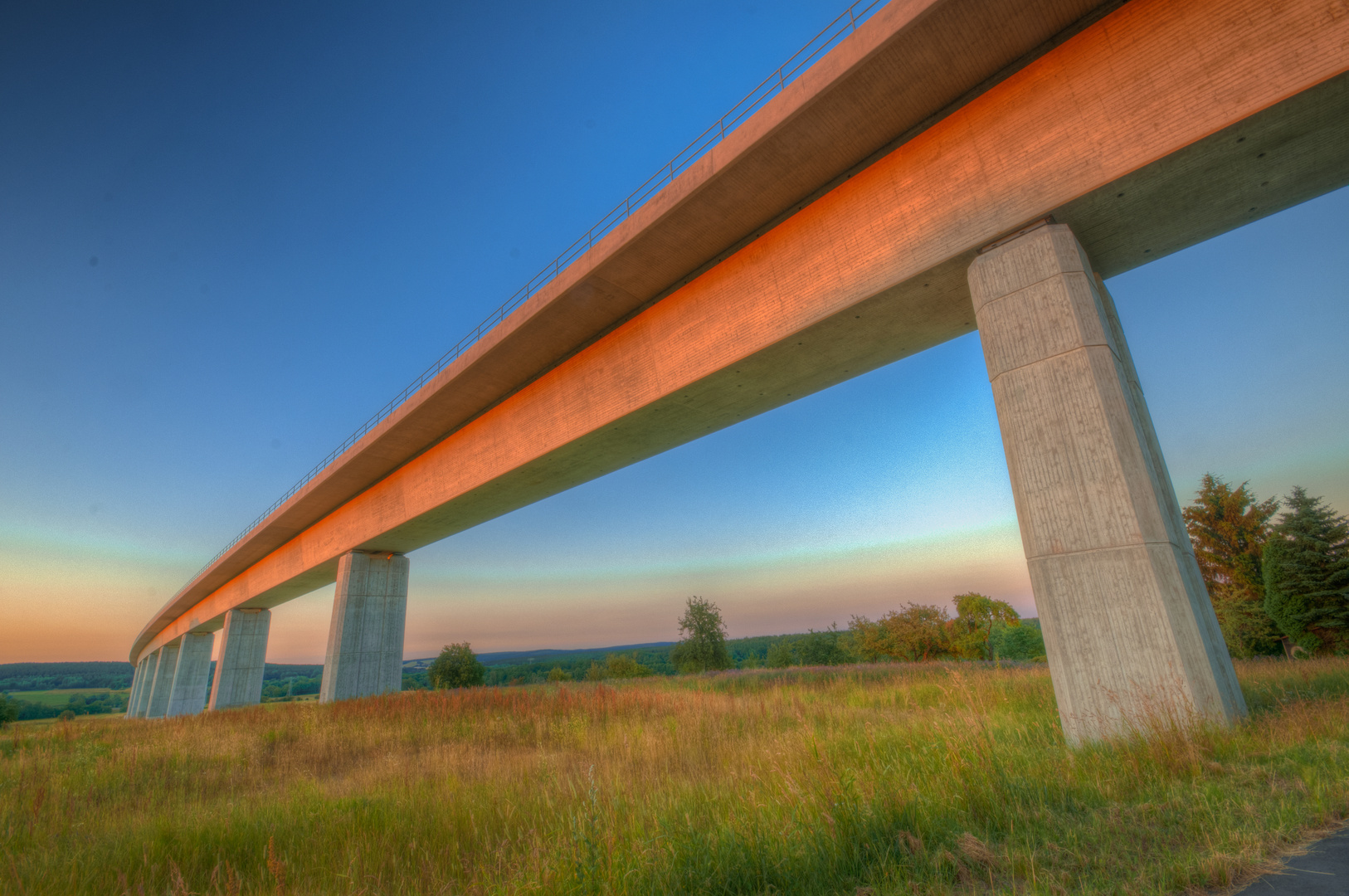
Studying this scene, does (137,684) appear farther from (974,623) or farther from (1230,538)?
(1230,538)

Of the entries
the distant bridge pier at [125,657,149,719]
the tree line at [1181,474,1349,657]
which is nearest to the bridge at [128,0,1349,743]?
the tree line at [1181,474,1349,657]

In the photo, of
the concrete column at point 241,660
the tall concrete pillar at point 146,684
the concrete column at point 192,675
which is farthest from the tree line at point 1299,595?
the tall concrete pillar at point 146,684

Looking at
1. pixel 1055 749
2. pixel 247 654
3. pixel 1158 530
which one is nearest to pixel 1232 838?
pixel 1055 749

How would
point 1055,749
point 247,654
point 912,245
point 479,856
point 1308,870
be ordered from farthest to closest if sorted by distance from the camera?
point 247,654, point 912,245, point 1055,749, point 479,856, point 1308,870

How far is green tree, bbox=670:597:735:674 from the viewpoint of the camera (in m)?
41.6

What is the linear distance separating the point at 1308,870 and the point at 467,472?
1711cm

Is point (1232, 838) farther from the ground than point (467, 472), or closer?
closer

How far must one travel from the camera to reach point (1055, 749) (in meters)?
5.55

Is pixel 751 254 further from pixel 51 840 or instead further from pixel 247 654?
pixel 247 654

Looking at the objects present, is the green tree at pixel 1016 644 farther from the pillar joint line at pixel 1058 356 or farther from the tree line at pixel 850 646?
the pillar joint line at pixel 1058 356

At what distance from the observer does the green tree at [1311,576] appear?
14766 mm

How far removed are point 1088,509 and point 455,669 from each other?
4964cm

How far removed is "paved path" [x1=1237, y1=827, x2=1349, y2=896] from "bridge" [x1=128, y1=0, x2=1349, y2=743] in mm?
2840

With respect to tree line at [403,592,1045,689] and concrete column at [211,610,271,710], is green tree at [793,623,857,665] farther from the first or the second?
Result: concrete column at [211,610,271,710]
